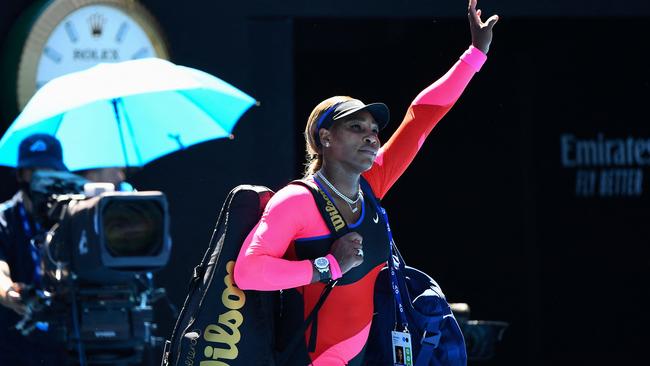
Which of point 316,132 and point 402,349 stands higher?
point 316,132

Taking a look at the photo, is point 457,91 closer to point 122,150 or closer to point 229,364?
point 229,364

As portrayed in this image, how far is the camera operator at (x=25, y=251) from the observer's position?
503cm

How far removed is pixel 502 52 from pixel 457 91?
2.79 meters

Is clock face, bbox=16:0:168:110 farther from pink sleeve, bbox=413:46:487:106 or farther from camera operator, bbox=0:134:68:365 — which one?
pink sleeve, bbox=413:46:487:106

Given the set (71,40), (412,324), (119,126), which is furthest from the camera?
(71,40)

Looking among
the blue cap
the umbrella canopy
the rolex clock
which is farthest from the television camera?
the rolex clock

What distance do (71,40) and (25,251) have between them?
1585mm

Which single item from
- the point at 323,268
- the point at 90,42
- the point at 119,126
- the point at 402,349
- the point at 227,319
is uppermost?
the point at 90,42

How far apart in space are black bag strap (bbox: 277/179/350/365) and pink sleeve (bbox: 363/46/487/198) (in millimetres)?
380

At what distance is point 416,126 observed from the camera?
182 inches

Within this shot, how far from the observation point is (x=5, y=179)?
253 inches

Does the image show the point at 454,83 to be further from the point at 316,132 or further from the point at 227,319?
the point at 227,319

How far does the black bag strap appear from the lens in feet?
13.4

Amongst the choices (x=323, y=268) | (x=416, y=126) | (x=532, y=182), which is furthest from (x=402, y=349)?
(x=532, y=182)
